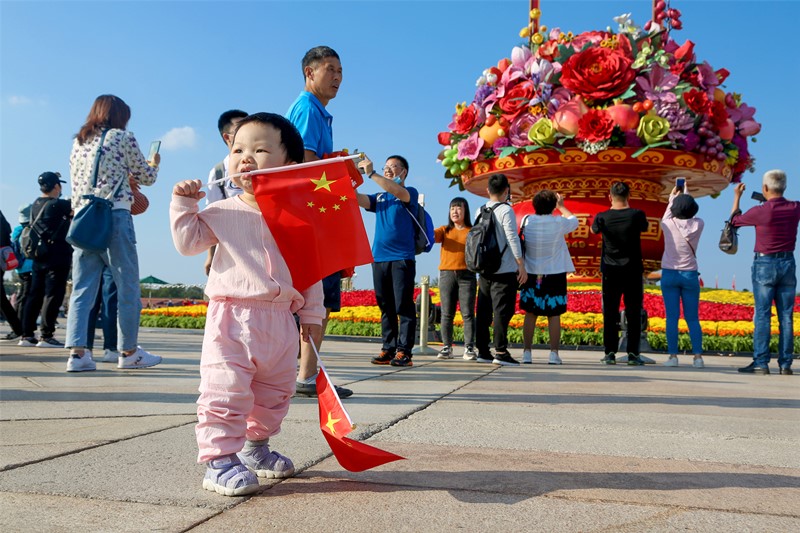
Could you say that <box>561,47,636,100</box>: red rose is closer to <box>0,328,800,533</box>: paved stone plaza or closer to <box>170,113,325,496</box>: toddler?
<box>0,328,800,533</box>: paved stone plaza

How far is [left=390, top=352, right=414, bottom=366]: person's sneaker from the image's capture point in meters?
5.78

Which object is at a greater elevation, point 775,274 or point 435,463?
point 775,274

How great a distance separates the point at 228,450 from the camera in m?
1.93

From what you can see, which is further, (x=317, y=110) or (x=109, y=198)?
(x=109, y=198)

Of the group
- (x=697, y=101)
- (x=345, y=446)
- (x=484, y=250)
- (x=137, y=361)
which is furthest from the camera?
(x=697, y=101)

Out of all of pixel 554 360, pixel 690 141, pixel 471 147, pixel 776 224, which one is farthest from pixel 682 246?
pixel 471 147

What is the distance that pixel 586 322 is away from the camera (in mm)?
10273

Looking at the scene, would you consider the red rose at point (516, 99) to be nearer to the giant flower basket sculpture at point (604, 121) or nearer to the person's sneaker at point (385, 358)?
the giant flower basket sculpture at point (604, 121)

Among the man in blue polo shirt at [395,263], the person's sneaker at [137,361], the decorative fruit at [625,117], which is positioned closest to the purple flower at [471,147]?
the decorative fruit at [625,117]

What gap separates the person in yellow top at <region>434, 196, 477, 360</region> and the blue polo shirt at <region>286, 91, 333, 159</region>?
3.60m

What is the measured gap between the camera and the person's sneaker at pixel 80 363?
4.92 meters

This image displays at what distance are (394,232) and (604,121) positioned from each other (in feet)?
31.3

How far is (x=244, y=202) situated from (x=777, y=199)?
620 centimetres

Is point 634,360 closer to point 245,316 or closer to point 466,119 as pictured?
point 245,316
